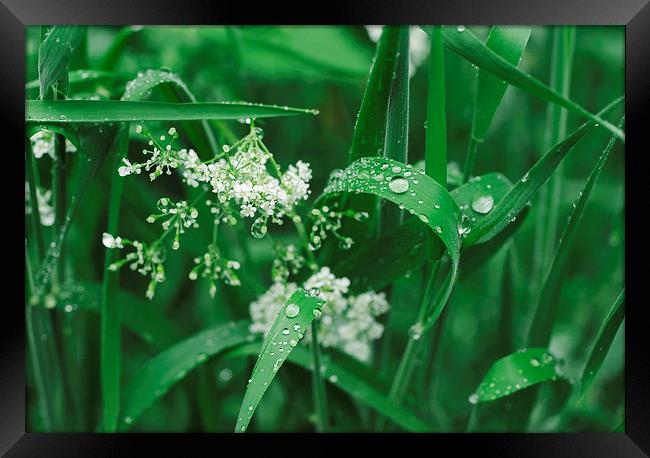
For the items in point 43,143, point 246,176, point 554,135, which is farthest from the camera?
point 554,135

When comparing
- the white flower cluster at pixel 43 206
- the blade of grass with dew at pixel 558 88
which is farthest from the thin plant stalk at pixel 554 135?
the white flower cluster at pixel 43 206

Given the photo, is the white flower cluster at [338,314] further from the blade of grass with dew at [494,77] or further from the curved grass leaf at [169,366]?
the blade of grass with dew at [494,77]

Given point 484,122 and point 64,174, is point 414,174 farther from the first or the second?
point 64,174

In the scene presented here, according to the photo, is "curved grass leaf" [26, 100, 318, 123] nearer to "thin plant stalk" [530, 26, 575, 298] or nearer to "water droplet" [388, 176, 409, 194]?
"water droplet" [388, 176, 409, 194]

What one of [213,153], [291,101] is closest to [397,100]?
[213,153]

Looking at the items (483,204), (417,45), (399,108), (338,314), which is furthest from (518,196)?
(417,45)

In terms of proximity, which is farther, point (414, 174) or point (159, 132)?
point (159, 132)

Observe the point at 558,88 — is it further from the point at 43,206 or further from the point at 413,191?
the point at 43,206

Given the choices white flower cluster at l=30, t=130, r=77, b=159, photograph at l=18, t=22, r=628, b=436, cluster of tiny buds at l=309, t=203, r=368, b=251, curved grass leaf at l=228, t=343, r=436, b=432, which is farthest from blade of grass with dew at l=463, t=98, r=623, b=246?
white flower cluster at l=30, t=130, r=77, b=159
